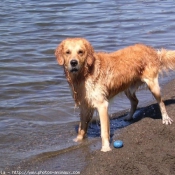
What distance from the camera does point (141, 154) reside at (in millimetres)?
6125

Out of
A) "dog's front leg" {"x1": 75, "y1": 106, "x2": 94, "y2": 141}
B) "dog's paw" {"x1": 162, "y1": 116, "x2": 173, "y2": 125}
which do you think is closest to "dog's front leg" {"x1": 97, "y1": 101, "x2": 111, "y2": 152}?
"dog's front leg" {"x1": 75, "y1": 106, "x2": 94, "y2": 141}

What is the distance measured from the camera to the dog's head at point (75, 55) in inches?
254

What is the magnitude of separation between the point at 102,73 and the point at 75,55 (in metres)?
0.58

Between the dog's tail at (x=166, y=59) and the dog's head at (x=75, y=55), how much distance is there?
5.82 feet

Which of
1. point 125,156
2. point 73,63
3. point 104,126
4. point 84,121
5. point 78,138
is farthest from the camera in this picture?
point 84,121

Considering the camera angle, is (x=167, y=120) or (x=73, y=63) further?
(x=167, y=120)

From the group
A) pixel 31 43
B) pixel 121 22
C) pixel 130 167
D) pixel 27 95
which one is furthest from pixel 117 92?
pixel 121 22

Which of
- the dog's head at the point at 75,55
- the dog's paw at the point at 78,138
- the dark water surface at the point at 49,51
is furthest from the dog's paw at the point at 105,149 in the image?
the dog's head at the point at 75,55

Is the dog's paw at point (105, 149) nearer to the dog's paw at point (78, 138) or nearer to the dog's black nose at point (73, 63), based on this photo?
the dog's paw at point (78, 138)

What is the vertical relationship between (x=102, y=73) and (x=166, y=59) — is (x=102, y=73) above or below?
above

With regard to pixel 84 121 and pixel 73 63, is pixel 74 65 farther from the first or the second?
pixel 84 121

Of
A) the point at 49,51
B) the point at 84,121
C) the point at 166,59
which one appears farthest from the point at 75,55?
the point at 49,51

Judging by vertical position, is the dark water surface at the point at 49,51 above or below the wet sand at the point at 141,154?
below

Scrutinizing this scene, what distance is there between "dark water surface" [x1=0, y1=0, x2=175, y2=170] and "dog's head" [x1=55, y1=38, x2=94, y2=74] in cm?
128
